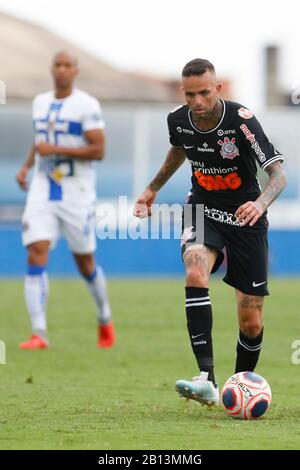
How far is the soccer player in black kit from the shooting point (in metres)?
7.93

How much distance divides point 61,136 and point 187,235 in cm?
465

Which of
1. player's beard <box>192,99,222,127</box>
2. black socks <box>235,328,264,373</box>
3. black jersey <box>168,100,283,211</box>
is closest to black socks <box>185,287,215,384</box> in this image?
black socks <box>235,328,264,373</box>

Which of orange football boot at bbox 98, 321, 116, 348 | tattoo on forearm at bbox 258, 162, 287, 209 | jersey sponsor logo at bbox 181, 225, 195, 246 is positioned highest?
tattoo on forearm at bbox 258, 162, 287, 209

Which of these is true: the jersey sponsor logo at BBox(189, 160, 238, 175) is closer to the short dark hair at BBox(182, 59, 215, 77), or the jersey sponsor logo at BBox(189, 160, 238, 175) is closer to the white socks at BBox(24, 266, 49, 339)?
the short dark hair at BBox(182, 59, 215, 77)

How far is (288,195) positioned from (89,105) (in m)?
25.3

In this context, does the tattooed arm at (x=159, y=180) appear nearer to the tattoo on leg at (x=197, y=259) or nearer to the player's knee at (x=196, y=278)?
the tattoo on leg at (x=197, y=259)

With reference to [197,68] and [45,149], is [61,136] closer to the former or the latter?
[45,149]

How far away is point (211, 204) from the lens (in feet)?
27.2

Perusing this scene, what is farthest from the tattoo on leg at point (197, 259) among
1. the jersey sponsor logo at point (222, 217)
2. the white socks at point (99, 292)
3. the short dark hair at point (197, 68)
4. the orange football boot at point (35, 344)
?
the white socks at point (99, 292)

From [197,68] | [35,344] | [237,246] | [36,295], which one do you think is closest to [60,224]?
[36,295]

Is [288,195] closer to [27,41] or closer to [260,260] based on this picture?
[27,41]

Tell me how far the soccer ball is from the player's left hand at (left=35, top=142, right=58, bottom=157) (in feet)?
16.8

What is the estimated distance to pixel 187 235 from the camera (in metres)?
8.28

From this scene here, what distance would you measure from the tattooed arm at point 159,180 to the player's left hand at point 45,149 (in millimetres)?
3884
